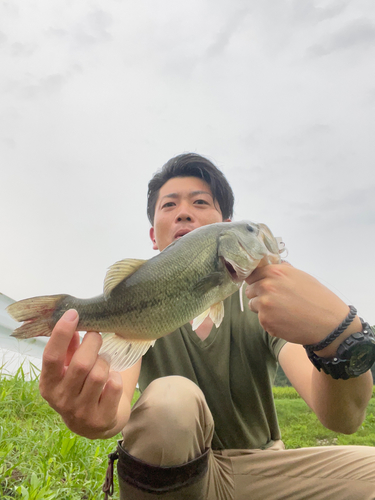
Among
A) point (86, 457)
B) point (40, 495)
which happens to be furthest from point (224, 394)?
point (86, 457)

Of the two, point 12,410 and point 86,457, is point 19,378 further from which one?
point 86,457

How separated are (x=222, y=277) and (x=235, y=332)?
3.50 ft

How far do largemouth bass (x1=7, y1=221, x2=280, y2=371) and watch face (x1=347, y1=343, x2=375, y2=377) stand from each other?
0.56m

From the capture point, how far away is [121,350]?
1.72 meters

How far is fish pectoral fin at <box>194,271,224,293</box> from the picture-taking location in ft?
5.68

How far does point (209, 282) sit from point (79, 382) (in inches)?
29.3

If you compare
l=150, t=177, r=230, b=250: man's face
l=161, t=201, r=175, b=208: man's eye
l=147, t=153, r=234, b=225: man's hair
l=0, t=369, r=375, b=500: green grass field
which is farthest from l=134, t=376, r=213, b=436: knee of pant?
l=147, t=153, r=234, b=225: man's hair

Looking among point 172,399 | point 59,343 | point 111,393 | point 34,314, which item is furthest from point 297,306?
point 34,314

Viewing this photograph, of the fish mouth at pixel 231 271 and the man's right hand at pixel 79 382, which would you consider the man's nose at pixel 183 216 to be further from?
the man's right hand at pixel 79 382

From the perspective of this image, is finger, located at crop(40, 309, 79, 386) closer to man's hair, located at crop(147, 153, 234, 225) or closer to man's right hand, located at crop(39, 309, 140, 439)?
man's right hand, located at crop(39, 309, 140, 439)

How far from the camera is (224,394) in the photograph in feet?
8.27

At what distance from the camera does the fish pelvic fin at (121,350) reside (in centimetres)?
170

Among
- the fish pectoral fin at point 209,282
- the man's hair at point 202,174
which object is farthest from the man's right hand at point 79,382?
the man's hair at point 202,174

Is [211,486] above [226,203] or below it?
below
